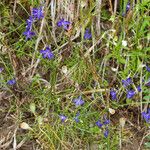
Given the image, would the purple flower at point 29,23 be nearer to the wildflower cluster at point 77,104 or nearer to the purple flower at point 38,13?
the purple flower at point 38,13

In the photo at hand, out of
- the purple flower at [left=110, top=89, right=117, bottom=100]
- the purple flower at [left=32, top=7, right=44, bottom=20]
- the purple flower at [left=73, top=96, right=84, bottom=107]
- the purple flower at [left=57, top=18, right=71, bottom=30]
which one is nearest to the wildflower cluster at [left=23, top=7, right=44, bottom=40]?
the purple flower at [left=32, top=7, right=44, bottom=20]

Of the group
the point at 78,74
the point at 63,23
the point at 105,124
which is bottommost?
the point at 105,124

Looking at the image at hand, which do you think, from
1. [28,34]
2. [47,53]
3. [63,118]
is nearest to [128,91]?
[63,118]

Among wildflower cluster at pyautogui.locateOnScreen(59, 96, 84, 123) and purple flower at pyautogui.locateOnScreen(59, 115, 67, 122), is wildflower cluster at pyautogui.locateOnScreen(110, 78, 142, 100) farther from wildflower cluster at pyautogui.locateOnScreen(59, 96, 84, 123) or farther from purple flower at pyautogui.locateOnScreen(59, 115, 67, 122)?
purple flower at pyautogui.locateOnScreen(59, 115, 67, 122)

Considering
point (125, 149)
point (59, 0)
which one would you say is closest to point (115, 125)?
point (125, 149)

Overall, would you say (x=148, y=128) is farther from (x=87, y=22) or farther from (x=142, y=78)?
(x=87, y=22)

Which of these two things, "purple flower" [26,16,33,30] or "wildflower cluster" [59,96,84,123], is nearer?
"wildflower cluster" [59,96,84,123]

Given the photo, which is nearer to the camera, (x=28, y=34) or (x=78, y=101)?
(x=78, y=101)

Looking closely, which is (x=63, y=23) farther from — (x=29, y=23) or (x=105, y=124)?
(x=105, y=124)
